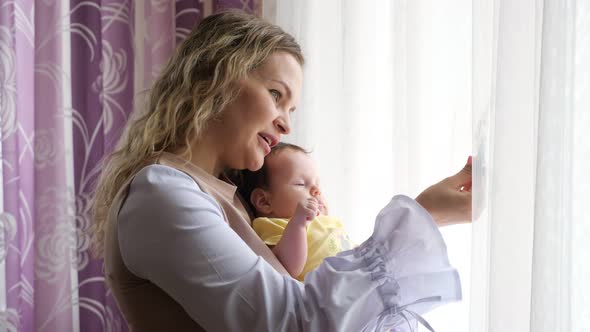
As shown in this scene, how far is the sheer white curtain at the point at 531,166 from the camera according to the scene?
3.53ft

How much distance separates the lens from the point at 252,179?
5.12 ft

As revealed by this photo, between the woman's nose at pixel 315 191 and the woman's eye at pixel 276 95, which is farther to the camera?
the woman's nose at pixel 315 191

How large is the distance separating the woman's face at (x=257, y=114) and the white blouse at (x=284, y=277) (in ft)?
0.75

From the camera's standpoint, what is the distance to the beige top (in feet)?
3.84

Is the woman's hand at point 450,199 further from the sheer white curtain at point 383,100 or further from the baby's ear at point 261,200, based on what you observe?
the baby's ear at point 261,200

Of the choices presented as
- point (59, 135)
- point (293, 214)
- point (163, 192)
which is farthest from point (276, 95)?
point (59, 135)

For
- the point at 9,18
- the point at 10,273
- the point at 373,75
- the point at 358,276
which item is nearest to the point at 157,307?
the point at 358,276

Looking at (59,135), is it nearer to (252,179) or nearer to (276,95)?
(252,179)

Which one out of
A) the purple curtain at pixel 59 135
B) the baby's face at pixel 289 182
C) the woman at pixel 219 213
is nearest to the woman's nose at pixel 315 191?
the baby's face at pixel 289 182

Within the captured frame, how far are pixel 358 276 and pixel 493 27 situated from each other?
0.50m

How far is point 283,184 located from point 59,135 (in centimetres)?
106

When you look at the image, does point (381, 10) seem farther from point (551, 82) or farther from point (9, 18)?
point (9, 18)

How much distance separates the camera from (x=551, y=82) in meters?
1.08

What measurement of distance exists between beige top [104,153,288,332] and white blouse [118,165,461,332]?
8cm
